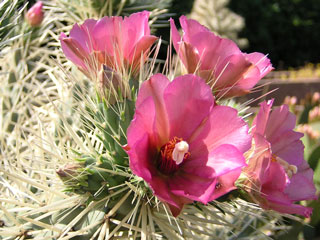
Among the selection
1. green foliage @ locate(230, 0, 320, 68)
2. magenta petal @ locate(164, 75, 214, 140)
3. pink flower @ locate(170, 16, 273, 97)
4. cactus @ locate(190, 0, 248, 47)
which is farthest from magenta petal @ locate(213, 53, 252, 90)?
green foliage @ locate(230, 0, 320, 68)

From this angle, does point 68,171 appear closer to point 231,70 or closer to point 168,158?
point 168,158

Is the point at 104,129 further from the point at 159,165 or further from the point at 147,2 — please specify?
the point at 147,2

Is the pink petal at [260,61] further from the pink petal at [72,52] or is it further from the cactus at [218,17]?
the cactus at [218,17]

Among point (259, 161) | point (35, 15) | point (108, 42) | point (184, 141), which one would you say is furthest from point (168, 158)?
point (35, 15)

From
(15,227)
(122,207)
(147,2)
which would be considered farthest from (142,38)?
(147,2)

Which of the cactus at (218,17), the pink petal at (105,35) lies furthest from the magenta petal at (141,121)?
the cactus at (218,17)

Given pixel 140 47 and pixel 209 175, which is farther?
pixel 140 47

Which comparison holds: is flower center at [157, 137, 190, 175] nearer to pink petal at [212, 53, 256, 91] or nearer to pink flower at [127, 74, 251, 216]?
pink flower at [127, 74, 251, 216]
